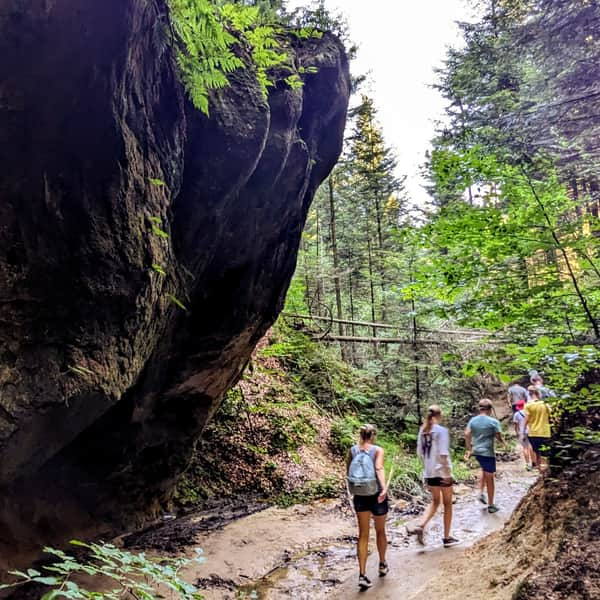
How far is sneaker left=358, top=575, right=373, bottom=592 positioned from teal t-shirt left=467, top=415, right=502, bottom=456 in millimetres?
3260

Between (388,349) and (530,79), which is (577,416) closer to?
(530,79)

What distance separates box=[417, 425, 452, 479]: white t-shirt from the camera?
663 cm

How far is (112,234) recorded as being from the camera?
152 inches

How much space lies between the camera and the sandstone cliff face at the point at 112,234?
326 cm

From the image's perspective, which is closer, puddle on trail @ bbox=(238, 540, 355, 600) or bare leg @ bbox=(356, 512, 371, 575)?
bare leg @ bbox=(356, 512, 371, 575)

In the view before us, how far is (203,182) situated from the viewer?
542 cm

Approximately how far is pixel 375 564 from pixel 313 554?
56.4 inches

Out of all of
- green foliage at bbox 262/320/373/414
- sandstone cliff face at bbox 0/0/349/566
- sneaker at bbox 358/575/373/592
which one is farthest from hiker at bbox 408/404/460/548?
green foliage at bbox 262/320/373/414

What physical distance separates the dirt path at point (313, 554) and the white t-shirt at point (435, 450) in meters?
1.17

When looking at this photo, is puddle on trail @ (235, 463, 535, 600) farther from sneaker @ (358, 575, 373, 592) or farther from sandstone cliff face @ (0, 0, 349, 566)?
sandstone cliff face @ (0, 0, 349, 566)

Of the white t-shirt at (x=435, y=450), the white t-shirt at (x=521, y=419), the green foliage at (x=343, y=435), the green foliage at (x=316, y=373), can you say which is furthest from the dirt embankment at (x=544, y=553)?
the green foliage at (x=316, y=373)

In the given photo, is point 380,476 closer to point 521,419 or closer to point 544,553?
point 544,553

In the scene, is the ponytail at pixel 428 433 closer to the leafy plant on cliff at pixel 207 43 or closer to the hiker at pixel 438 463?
the hiker at pixel 438 463

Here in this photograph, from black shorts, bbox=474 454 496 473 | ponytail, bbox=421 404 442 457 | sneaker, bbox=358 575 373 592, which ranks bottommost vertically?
sneaker, bbox=358 575 373 592
